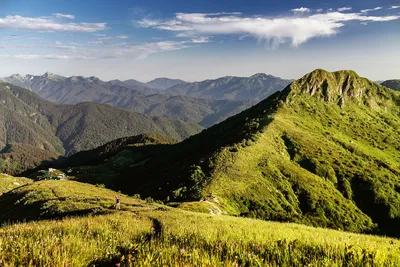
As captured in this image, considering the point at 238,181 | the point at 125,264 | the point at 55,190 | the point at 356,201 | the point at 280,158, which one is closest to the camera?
the point at 125,264

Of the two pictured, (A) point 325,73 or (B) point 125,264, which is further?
(A) point 325,73

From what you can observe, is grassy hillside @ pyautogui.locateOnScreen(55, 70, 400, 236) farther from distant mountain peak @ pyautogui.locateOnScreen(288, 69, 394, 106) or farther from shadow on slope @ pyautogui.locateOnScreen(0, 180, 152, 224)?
shadow on slope @ pyautogui.locateOnScreen(0, 180, 152, 224)

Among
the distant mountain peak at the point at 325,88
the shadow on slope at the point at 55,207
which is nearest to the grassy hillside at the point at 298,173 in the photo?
the distant mountain peak at the point at 325,88

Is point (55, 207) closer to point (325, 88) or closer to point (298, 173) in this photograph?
point (298, 173)

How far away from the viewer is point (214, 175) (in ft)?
255

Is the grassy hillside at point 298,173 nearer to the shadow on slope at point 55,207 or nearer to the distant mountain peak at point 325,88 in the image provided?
the distant mountain peak at point 325,88

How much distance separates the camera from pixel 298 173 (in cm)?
9381

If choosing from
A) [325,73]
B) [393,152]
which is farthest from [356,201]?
[325,73]

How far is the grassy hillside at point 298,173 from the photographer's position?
72.2m

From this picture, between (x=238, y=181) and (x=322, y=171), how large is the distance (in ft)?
136

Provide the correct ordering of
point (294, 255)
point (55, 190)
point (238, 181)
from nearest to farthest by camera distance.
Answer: point (294, 255) → point (55, 190) → point (238, 181)

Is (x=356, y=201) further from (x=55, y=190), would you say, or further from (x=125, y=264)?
(x=125, y=264)

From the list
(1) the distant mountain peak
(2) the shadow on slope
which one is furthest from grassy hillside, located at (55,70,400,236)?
(2) the shadow on slope

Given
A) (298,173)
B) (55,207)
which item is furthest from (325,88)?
(55,207)
